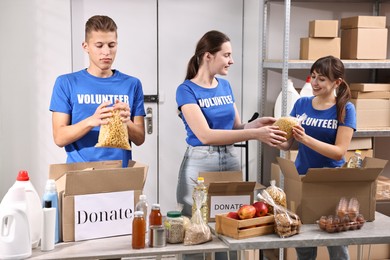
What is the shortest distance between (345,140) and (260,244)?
84cm

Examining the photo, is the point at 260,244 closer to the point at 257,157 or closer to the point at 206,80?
the point at 206,80

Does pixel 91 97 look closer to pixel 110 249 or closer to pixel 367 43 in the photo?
pixel 110 249

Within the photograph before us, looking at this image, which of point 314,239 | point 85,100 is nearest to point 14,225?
point 85,100

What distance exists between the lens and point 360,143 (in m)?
3.80

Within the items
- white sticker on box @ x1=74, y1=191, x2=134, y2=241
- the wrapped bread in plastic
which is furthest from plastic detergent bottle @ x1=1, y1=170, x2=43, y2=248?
the wrapped bread in plastic

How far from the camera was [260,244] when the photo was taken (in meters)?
1.98

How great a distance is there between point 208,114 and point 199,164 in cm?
25

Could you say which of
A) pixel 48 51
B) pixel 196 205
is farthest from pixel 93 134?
pixel 48 51

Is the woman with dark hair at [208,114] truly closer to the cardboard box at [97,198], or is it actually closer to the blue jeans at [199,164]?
the blue jeans at [199,164]

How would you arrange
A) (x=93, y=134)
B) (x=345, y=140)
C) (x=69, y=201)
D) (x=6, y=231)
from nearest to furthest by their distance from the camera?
1. (x=6, y=231)
2. (x=69, y=201)
3. (x=93, y=134)
4. (x=345, y=140)

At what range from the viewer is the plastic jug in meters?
1.74

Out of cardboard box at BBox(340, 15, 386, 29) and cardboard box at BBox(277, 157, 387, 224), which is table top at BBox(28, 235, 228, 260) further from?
cardboard box at BBox(340, 15, 386, 29)

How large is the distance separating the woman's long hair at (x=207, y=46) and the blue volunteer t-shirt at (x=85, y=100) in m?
0.41

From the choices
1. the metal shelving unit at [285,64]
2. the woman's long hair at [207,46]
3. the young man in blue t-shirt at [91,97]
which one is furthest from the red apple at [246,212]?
the metal shelving unit at [285,64]
